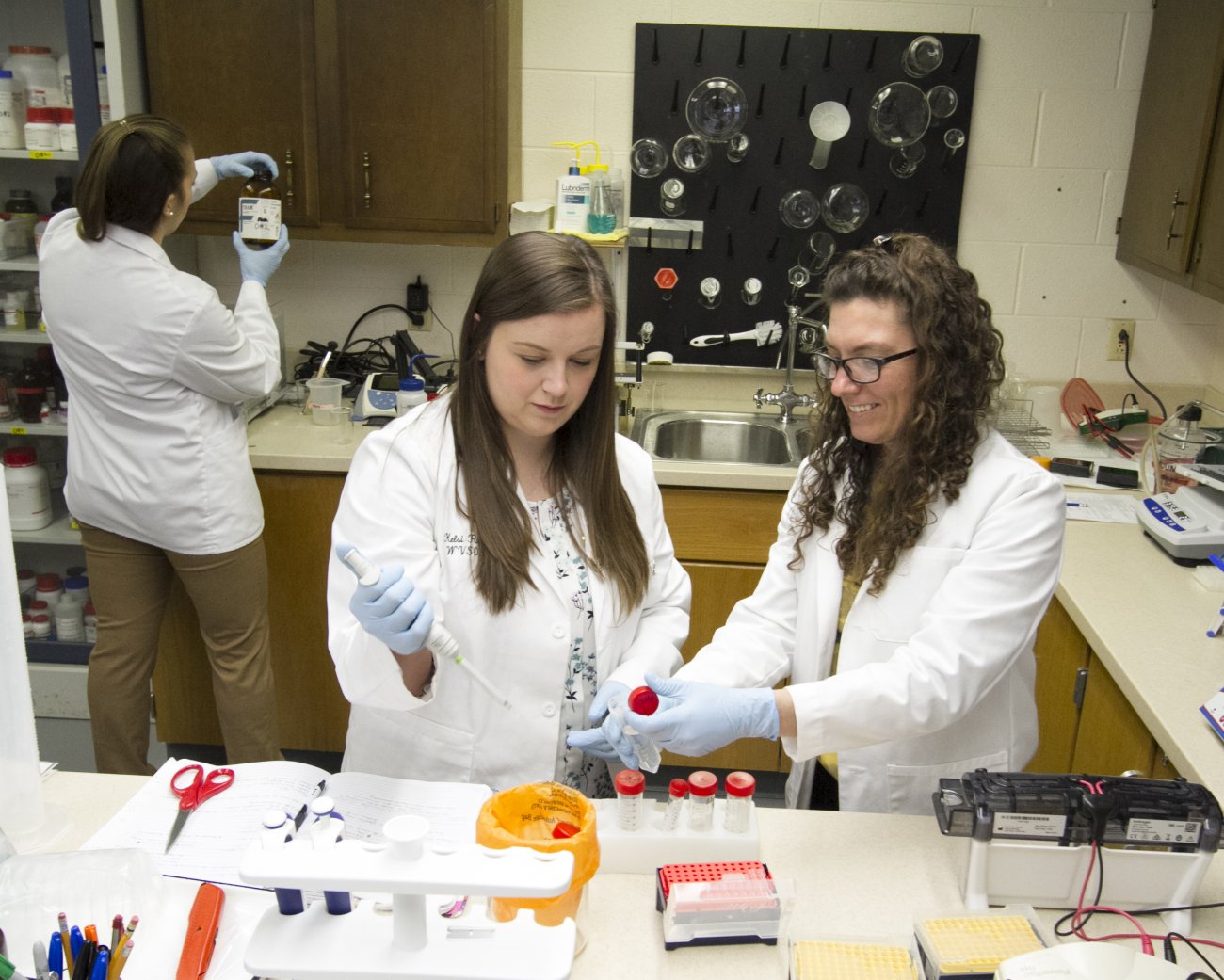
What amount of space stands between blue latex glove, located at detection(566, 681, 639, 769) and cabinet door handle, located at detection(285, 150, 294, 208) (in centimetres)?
189

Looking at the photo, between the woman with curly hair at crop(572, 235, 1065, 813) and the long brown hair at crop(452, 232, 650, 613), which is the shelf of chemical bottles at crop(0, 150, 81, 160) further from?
the woman with curly hair at crop(572, 235, 1065, 813)

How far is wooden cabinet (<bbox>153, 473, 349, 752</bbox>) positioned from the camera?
267cm

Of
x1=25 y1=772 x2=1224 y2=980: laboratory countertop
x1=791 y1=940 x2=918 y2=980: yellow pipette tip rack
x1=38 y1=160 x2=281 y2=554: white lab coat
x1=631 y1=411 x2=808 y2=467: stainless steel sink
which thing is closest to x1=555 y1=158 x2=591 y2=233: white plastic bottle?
x1=631 y1=411 x2=808 y2=467: stainless steel sink

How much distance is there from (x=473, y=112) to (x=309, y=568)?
4.02 feet

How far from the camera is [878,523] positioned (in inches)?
59.5

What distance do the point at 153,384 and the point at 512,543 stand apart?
1225mm

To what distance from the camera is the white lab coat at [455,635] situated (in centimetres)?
147

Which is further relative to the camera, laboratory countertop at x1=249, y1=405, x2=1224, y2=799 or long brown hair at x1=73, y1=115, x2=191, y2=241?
long brown hair at x1=73, y1=115, x2=191, y2=241

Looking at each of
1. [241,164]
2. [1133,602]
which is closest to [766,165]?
[241,164]

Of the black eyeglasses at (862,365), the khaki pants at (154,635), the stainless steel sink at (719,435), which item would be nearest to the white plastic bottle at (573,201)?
the stainless steel sink at (719,435)

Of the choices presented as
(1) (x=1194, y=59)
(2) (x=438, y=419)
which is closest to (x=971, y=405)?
(2) (x=438, y=419)

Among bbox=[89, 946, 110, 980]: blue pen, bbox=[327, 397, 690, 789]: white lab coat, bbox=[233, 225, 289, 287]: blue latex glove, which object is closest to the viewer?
bbox=[89, 946, 110, 980]: blue pen

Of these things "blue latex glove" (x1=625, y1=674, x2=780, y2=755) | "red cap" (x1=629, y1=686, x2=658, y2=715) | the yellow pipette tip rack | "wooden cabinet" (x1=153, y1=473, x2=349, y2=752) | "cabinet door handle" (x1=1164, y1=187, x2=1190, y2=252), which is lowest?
"wooden cabinet" (x1=153, y1=473, x2=349, y2=752)

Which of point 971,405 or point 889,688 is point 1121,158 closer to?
point 971,405
